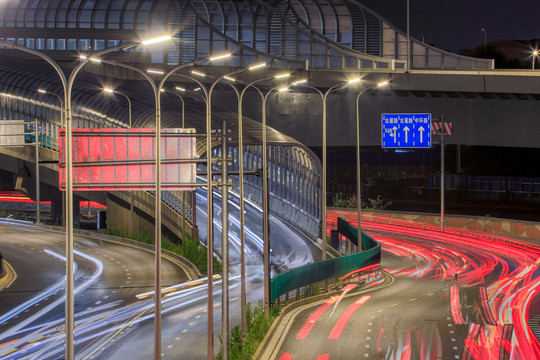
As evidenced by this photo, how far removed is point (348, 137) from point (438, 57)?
593 inches

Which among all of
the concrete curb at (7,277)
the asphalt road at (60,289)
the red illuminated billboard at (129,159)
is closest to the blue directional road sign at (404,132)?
the asphalt road at (60,289)

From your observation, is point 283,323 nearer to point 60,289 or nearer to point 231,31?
point 60,289

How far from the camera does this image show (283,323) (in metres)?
33.9

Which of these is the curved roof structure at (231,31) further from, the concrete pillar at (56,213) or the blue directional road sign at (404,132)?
the blue directional road sign at (404,132)

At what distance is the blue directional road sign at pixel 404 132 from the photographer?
219 ft

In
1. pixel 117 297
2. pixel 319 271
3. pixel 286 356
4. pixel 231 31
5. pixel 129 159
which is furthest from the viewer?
pixel 231 31

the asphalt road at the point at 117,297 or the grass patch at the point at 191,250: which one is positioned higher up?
the grass patch at the point at 191,250

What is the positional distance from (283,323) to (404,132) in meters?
36.3

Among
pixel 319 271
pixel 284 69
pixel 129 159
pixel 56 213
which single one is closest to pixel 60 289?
pixel 319 271

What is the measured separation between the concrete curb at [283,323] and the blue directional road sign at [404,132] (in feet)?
76.4

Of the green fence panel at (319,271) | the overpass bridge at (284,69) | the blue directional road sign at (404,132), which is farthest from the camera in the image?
the overpass bridge at (284,69)

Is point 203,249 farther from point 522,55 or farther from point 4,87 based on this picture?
point 522,55

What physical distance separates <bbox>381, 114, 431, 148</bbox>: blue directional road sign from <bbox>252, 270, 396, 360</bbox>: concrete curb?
76.4ft

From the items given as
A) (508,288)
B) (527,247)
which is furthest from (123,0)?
(508,288)
